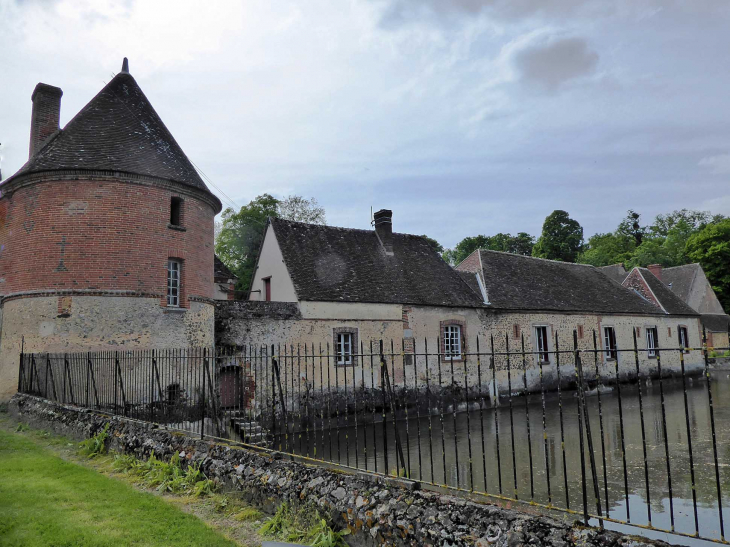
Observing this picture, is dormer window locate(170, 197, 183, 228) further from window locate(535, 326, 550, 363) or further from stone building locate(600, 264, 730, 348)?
stone building locate(600, 264, 730, 348)

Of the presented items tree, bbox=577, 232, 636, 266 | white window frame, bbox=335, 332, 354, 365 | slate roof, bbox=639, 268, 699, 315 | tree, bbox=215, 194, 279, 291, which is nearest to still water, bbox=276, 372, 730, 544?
white window frame, bbox=335, 332, 354, 365

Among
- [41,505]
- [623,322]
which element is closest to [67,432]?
[41,505]

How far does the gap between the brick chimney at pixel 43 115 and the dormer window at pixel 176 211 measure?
15.5ft

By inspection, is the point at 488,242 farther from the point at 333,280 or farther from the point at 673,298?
the point at 333,280

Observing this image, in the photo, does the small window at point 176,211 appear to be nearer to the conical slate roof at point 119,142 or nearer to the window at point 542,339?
the conical slate roof at point 119,142

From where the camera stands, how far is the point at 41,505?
19.7ft

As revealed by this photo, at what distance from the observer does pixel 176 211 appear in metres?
16.0

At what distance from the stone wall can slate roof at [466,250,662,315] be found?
18.1 metres

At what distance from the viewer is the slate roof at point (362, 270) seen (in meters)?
19.0

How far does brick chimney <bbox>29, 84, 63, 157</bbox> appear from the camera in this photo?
16.3 meters

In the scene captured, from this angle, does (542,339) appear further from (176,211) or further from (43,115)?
(43,115)

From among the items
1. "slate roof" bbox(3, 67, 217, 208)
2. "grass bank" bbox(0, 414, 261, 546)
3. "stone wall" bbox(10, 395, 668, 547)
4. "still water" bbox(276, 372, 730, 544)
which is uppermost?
"slate roof" bbox(3, 67, 217, 208)

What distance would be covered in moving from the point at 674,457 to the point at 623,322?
1739 cm

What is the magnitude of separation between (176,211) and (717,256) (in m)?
47.1
